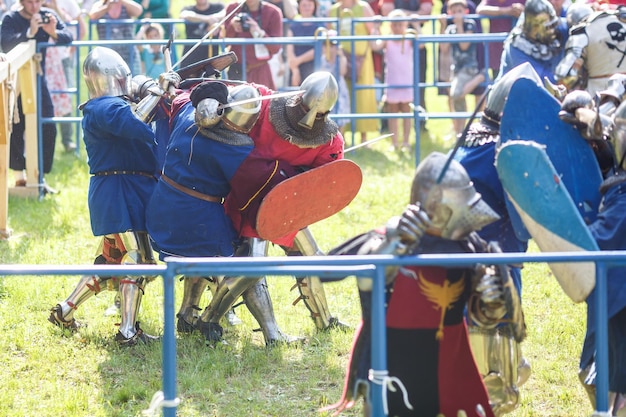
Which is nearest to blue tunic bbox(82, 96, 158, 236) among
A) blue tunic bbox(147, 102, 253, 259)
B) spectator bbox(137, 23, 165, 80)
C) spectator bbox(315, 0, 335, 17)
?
blue tunic bbox(147, 102, 253, 259)

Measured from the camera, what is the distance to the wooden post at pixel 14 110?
745 cm

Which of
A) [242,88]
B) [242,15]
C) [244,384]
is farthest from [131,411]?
[242,15]

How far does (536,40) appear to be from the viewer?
788 cm

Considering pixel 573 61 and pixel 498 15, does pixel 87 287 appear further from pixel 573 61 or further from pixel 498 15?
pixel 498 15

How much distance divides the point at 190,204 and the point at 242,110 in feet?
1.81

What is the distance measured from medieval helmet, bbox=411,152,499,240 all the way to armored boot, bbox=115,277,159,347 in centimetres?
242

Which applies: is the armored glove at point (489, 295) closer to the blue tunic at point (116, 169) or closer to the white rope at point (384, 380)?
the white rope at point (384, 380)

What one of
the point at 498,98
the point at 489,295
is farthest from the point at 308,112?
the point at 489,295

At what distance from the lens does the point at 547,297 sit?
6.41m

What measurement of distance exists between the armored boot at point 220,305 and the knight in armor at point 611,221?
6.27 feet

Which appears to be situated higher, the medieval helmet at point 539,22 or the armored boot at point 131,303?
the medieval helmet at point 539,22

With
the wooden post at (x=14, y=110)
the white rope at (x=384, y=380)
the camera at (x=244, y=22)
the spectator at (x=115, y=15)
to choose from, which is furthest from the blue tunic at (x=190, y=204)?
the spectator at (x=115, y=15)

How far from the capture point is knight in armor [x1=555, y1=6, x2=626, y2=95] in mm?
7359

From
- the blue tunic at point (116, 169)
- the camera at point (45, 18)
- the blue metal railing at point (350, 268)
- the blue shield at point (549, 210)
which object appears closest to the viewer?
the blue metal railing at point (350, 268)
